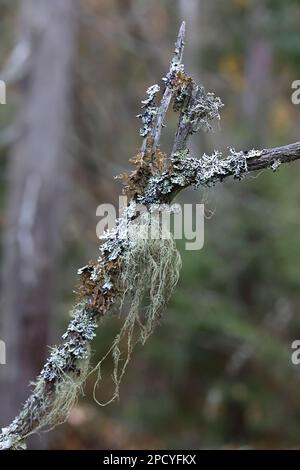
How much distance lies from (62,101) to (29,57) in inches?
24.1

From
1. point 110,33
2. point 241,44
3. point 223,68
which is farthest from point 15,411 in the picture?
point 223,68

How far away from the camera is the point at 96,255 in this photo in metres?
10.7

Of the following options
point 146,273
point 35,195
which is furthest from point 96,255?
point 146,273

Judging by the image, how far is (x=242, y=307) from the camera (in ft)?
34.5

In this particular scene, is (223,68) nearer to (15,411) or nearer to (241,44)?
(241,44)

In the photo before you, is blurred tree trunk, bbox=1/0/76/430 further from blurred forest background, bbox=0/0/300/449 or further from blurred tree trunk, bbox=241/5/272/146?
blurred tree trunk, bbox=241/5/272/146

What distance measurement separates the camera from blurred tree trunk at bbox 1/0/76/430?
8.27 meters

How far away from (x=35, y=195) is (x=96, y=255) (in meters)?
2.45

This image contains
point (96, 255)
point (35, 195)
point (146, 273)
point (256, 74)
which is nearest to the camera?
point (146, 273)

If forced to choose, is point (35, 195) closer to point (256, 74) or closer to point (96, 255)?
point (96, 255)

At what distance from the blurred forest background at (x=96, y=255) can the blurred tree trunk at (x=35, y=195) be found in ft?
0.05

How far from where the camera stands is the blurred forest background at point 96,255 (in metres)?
8.39

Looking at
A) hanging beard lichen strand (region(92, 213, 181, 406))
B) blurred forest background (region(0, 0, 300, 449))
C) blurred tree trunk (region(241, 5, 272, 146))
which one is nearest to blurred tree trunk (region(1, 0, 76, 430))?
blurred forest background (region(0, 0, 300, 449))

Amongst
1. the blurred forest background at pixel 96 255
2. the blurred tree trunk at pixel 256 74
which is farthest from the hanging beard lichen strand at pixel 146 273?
the blurred tree trunk at pixel 256 74
